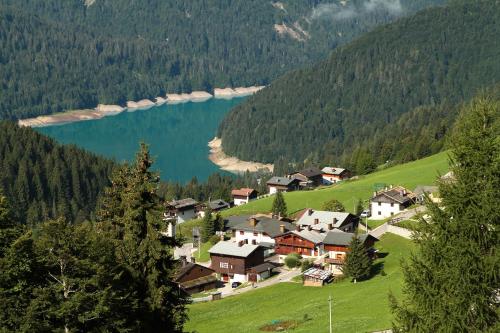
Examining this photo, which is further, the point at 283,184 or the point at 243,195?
the point at 283,184

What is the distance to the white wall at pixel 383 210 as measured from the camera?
101 meters

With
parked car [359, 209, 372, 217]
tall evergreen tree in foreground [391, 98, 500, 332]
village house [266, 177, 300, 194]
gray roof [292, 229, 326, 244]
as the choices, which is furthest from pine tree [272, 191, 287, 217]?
tall evergreen tree in foreground [391, 98, 500, 332]

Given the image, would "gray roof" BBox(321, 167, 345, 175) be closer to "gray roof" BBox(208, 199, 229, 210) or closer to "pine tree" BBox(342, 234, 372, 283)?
"gray roof" BBox(208, 199, 229, 210)

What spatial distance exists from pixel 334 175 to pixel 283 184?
15.8 meters

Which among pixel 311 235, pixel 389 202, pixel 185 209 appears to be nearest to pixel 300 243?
pixel 311 235

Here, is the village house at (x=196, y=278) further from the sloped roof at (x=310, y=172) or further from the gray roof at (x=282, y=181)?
the sloped roof at (x=310, y=172)

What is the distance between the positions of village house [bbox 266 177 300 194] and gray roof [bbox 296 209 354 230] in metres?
53.2

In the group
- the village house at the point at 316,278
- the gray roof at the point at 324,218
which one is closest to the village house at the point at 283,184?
the gray roof at the point at 324,218

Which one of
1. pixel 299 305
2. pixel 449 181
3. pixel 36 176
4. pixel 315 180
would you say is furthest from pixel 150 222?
pixel 36 176

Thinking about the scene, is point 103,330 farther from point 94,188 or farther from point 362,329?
point 94,188

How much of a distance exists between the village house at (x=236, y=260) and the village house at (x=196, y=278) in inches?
92.3

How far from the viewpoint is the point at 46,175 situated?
174 metres

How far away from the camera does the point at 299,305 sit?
56031 millimetres

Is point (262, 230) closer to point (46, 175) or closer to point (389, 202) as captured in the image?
point (389, 202)
